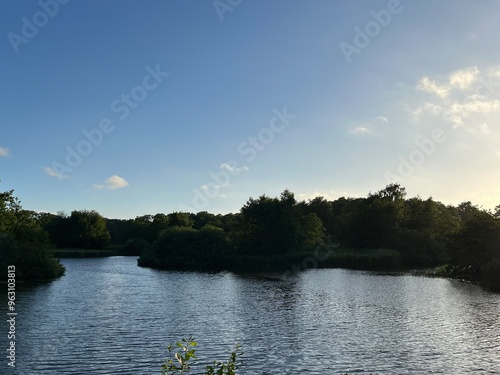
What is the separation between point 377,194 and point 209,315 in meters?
112

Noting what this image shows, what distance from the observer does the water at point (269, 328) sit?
24438 mm

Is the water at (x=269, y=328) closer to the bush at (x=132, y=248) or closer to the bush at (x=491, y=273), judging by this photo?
the bush at (x=491, y=273)

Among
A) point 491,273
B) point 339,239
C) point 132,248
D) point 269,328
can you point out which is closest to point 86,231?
point 132,248

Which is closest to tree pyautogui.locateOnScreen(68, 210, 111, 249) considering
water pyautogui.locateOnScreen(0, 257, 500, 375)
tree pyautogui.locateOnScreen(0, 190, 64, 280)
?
tree pyautogui.locateOnScreen(0, 190, 64, 280)

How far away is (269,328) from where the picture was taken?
33812mm

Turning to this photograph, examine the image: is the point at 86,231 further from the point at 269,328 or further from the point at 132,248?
the point at 269,328

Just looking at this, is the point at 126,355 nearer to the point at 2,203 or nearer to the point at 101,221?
the point at 2,203

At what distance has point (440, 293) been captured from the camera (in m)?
53.5

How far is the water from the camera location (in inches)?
962

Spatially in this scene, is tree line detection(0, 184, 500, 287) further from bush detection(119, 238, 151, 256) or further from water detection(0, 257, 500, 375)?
bush detection(119, 238, 151, 256)

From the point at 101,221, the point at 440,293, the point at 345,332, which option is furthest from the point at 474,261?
the point at 101,221

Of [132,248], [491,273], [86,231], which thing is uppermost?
[86,231]

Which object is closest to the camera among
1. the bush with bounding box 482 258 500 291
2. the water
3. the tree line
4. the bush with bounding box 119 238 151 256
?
the water

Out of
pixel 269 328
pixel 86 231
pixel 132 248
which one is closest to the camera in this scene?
pixel 269 328
